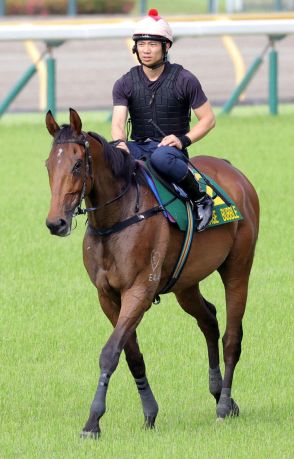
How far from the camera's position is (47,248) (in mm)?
16219

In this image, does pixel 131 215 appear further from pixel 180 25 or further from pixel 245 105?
pixel 245 105

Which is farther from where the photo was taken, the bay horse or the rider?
the rider

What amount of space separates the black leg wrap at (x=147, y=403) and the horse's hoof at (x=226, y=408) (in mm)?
493

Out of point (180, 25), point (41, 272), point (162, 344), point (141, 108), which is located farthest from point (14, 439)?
point (180, 25)

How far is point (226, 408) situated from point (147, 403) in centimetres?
61

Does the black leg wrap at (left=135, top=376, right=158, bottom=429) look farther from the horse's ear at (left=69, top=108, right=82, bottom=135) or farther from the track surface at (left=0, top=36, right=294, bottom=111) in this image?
the track surface at (left=0, top=36, right=294, bottom=111)

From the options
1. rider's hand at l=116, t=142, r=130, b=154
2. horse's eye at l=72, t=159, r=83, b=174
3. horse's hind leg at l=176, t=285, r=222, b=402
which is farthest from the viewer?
horse's hind leg at l=176, t=285, r=222, b=402

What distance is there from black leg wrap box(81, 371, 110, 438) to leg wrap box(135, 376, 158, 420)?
1.86 ft

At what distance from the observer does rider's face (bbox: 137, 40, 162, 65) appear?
30.8ft

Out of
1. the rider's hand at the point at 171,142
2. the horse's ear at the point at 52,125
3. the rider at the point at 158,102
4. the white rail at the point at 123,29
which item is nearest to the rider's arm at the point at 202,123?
the rider at the point at 158,102

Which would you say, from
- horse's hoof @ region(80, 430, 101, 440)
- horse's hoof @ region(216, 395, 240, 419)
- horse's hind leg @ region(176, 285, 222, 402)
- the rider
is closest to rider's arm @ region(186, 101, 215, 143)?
the rider

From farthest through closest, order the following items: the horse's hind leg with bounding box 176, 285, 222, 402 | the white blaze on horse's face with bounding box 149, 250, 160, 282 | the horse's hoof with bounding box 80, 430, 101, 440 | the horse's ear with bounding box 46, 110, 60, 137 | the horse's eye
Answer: the horse's hind leg with bounding box 176, 285, 222, 402 < the white blaze on horse's face with bounding box 149, 250, 160, 282 < the horse's hoof with bounding box 80, 430, 101, 440 < the horse's ear with bounding box 46, 110, 60, 137 < the horse's eye

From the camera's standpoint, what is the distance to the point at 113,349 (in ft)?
28.2

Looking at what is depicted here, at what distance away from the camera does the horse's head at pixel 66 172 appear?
823cm
